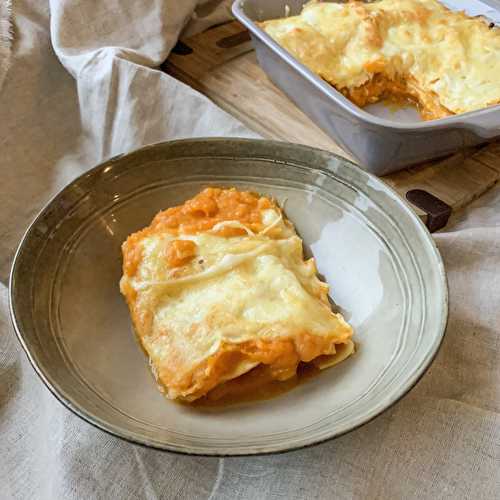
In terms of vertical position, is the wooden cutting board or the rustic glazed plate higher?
the rustic glazed plate

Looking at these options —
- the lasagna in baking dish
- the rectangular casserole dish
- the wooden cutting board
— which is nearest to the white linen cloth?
the wooden cutting board

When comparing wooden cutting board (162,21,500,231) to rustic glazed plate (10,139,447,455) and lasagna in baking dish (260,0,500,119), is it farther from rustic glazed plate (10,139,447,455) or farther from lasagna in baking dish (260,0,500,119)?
rustic glazed plate (10,139,447,455)

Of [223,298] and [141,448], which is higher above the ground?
[223,298]

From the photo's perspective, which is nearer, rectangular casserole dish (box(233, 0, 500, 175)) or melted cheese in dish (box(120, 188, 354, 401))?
melted cheese in dish (box(120, 188, 354, 401))

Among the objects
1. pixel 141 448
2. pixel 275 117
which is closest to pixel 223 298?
pixel 141 448

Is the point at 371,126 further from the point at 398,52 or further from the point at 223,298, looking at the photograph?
the point at 223,298

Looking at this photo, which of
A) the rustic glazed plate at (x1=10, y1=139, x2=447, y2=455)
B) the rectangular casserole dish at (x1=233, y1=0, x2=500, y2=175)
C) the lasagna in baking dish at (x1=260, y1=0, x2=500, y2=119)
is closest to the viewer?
the rustic glazed plate at (x1=10, y1=139, x2=447, y2=455)
